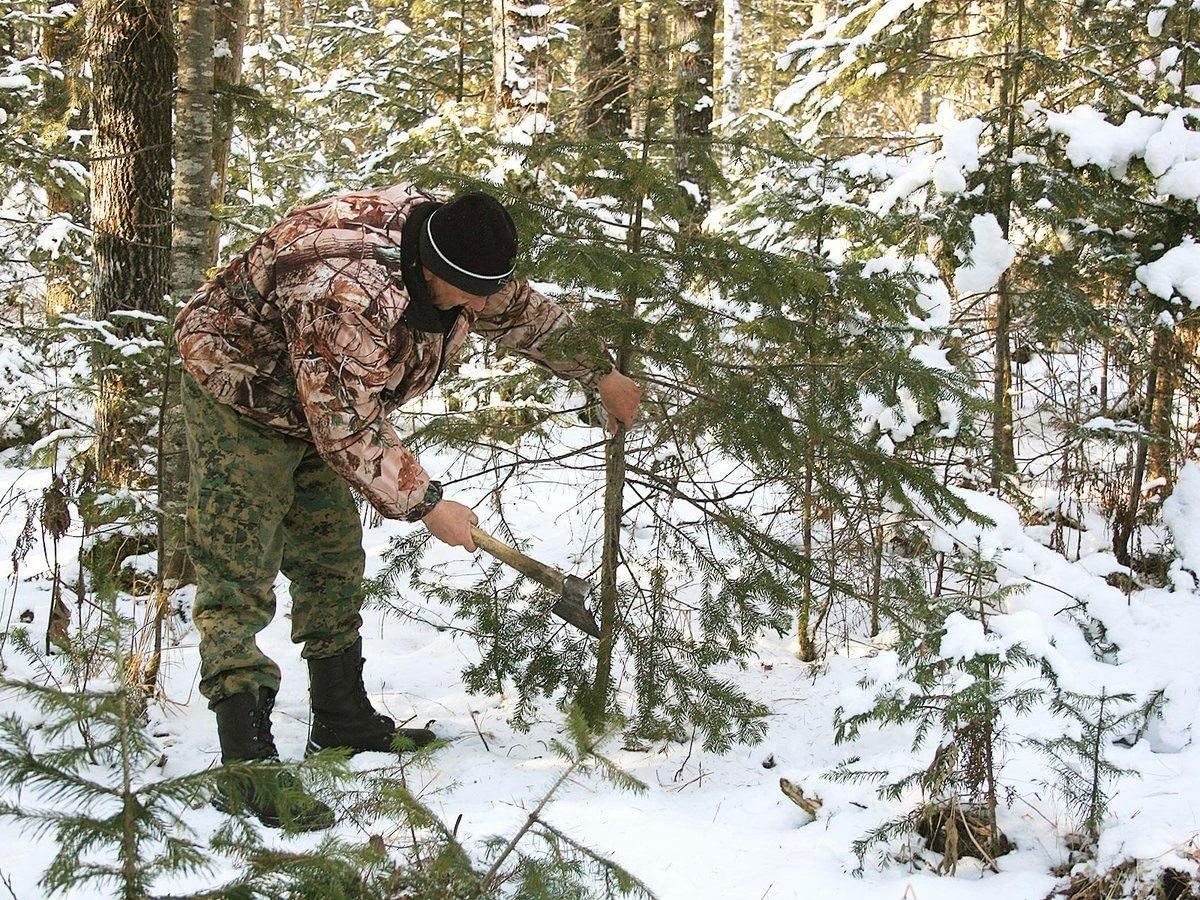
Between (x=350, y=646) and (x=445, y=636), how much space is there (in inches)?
58.6

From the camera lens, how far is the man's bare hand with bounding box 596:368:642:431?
11.2 ft

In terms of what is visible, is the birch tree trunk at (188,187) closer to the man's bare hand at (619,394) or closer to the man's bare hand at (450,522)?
the man's bare hand at (450,522)

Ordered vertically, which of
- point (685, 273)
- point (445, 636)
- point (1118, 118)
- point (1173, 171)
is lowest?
point (445, 636)

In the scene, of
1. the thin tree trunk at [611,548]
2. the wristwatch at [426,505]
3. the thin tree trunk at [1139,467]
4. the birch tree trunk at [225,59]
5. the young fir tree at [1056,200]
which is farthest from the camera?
the birch tree trunk at [225,59]

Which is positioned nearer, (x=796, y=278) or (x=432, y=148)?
Answer: (x=796, y=278)

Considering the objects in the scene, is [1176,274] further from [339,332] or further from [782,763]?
[339,332]

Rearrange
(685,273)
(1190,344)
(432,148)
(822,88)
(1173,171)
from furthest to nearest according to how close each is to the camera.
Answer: (432,148) → (822,88) → (1190,344) → (1173,171) → (685,273)

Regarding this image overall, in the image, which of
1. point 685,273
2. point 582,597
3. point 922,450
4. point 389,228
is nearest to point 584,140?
point 685,273

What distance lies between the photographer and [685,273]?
3492 mm

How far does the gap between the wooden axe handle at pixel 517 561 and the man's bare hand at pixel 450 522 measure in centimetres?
5

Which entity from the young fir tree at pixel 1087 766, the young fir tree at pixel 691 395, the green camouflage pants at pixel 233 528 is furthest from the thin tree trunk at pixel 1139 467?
the green camouflage pants at pixel 233 528

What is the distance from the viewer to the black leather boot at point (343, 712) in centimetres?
367

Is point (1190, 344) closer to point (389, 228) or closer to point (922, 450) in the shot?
point (922, 450)

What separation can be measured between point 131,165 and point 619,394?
12.7 ft
